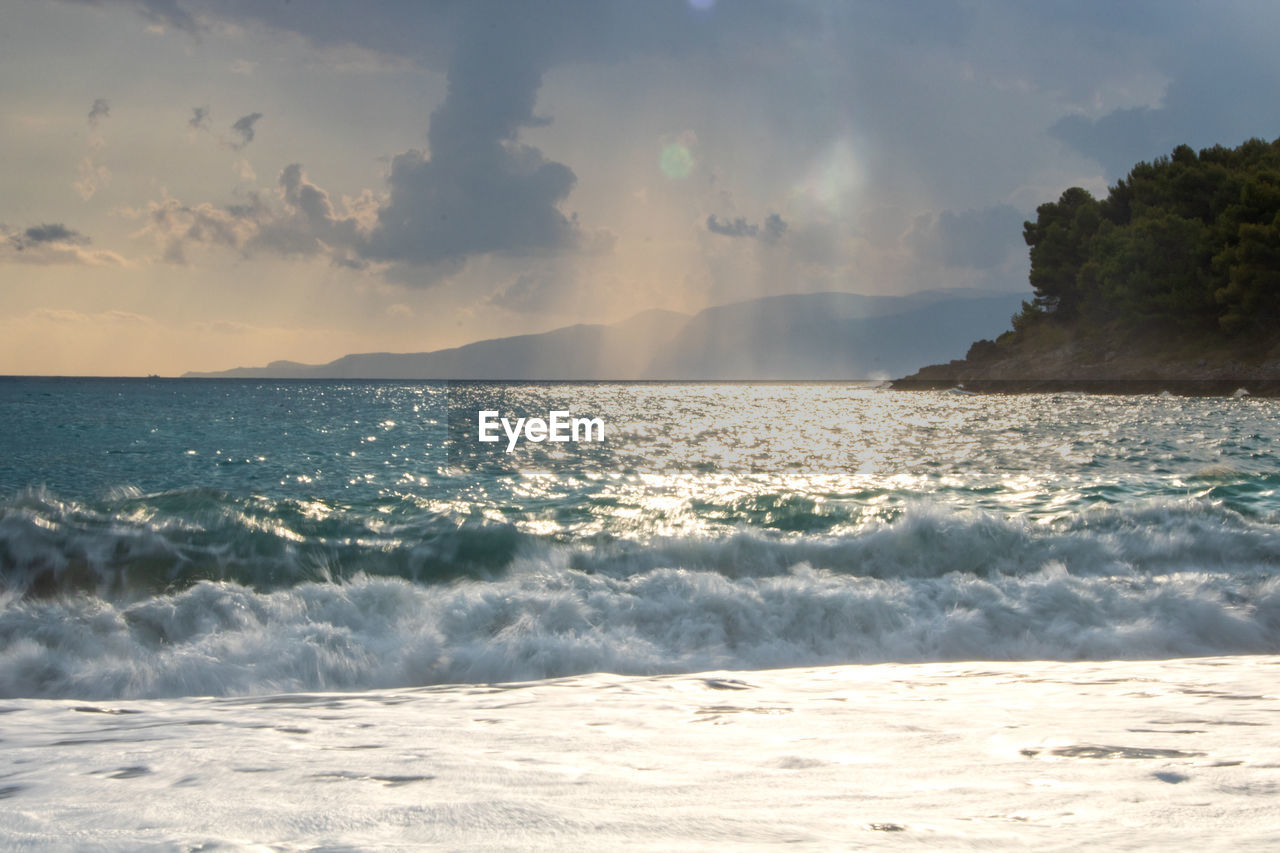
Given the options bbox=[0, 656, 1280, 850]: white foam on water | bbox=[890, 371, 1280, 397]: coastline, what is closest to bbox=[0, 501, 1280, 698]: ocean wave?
bbox=[0, 656, 1280, 850]: white foam on water

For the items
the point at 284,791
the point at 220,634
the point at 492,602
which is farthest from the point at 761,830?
the point at 220,634

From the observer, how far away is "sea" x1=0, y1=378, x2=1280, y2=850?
11.4 ft

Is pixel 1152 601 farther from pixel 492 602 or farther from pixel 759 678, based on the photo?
pixel 492 602

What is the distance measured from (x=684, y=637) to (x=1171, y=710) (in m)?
4.41

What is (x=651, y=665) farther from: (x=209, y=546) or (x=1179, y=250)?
(x=1179, y=250)

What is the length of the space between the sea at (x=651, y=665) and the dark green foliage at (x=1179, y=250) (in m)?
64.3

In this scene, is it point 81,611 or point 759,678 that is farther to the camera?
point 81,611

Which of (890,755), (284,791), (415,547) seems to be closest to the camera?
(284,791)

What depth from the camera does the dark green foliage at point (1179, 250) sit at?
66.7m

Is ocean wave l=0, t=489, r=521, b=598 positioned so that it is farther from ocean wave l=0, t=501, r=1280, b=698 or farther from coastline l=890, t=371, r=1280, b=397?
coastline l=890, t=371, r=1280, b=397

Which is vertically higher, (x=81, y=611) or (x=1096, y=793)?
(x=1096, y=793)

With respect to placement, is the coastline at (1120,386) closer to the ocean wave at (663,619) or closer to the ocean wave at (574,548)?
the ocean wave at (574,548)

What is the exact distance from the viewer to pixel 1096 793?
3.54 metres

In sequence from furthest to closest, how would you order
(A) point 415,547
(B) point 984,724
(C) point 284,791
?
(A) point 415,547
(B) point 984,724
(C) point 284,791
